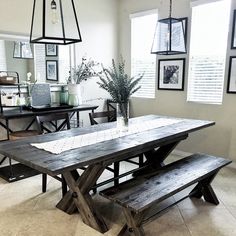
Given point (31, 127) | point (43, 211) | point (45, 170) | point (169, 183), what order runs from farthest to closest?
point (31, 127) → point (43, 211) → point (169, 183) → point (45, 170)

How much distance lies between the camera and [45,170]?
1.64 meters

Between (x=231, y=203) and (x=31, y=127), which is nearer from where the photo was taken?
(x=231, y=203)

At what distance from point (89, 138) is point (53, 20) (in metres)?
1.07

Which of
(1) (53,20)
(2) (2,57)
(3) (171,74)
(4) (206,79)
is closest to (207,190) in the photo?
(4) (206,79)

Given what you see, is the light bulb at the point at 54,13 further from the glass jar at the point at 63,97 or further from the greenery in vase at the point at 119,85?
the glass jar at the point at 63,97

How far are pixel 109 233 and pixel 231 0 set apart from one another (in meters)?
3.27

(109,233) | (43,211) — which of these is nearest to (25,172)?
A: (43,211)

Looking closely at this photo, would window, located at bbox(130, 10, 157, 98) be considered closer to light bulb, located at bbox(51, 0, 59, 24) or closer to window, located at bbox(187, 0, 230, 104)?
window, located at bbox(187, 0, 230, 104)

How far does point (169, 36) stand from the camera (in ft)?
9.22

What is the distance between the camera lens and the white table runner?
6.84 feet

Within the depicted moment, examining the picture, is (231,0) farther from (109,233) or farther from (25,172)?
(25,172)

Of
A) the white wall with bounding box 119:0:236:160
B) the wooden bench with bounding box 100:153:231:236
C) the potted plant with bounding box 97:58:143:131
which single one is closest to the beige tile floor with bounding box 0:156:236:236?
the wooden bench with bounding box 100:153:231:236

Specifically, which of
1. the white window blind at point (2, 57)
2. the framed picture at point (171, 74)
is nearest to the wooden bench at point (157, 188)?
the framed picture at point (171, 74)

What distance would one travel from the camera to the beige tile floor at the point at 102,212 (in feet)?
7.29
